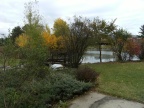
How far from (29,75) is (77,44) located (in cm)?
782

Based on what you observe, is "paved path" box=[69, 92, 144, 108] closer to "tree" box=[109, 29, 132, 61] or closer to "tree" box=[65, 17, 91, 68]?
"tree" box=[65, 17, 91, 68]

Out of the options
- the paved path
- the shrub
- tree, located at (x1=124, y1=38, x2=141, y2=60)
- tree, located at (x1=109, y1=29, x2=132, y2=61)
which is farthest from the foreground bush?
tree, located at (x1=124, y1=38, x2=141, y2=60)

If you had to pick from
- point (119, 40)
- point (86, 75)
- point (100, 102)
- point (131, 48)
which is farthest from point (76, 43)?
point (131, 48)

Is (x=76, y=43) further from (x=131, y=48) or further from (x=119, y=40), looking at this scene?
(x=131, y=48)

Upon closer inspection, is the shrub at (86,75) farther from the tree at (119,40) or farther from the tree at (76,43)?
the tree at (119,40)

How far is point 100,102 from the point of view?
6.85 m

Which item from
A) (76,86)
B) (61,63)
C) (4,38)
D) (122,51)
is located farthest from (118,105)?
(122,51)

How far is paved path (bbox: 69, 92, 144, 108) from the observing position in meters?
6.48

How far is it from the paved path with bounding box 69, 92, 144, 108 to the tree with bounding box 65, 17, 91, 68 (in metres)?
5.99

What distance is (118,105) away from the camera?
647 centimetres

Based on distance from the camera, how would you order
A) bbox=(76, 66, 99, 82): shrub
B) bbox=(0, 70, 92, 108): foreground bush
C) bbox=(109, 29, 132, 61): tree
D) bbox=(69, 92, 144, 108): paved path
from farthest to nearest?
bbox=(109, 29, 132, 61): tree → bbox=(76, 66, 99, 82): shrub → bbox=(69, 92, 144, 108): paved path → bbox=(0, 70, 92, 108): foreground bush

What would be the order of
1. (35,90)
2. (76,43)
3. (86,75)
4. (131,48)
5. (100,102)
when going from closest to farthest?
(35,90)
(100,102)
(86,75)
(76,43)
(131,48)

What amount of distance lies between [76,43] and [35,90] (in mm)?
7145

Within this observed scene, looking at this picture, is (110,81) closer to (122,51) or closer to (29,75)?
(29,75)
